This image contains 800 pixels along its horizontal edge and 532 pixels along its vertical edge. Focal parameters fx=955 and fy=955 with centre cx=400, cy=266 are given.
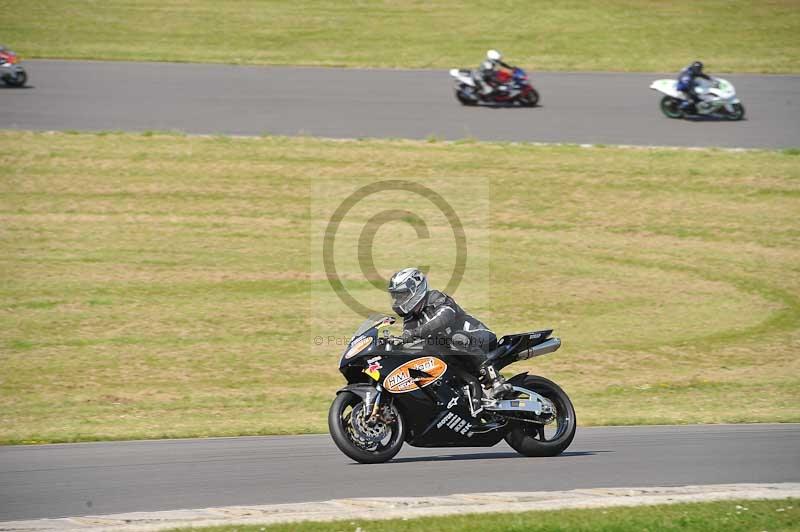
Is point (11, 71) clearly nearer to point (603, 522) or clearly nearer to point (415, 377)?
point (415, 377)

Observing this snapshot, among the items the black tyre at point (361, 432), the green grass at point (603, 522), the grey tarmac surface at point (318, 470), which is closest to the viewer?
the green grass at point (603, 522)

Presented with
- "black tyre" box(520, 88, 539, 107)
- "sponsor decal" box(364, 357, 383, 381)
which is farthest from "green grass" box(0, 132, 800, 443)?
"black tyre" box(520, 88, 539, 107)

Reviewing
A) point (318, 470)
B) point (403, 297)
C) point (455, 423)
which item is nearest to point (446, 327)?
point (403, 297)

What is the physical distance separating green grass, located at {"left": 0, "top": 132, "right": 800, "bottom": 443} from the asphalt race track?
56.0 inches

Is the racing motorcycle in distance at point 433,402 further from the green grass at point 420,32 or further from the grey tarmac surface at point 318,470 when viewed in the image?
the green grass at point 420,32

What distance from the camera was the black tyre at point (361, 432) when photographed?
940 cm

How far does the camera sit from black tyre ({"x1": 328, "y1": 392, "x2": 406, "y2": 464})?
9.40m

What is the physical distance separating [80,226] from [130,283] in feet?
12.6

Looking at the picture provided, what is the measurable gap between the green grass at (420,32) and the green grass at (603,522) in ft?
95.2

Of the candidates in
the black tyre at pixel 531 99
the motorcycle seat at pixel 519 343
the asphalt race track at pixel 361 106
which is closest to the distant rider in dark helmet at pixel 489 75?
the asphalt race track at pixel 361 106

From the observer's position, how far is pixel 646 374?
15.4 m

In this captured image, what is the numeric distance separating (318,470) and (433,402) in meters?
1.35

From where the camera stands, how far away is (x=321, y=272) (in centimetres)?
2008

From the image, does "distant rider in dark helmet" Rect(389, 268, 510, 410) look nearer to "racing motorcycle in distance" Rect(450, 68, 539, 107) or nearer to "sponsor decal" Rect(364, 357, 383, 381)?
"sponsor decal" Rect(364, 357, 383, 381)
